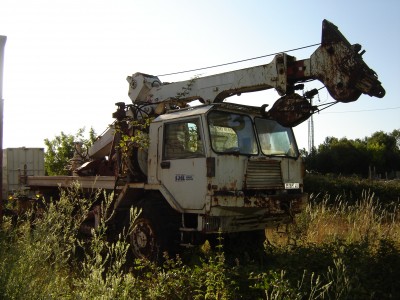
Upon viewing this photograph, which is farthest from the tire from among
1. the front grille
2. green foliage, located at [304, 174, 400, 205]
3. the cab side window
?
green foliage, located at [304, 174, 400, 205]

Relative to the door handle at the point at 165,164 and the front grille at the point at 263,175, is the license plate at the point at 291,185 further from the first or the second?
the door handle at the point at 165,164

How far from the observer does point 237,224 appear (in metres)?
6.80

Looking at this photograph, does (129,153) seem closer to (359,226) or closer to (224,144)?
(224,144)

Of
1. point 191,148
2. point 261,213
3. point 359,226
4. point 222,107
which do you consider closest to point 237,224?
point 261,213

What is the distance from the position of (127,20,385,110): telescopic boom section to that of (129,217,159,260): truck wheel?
7.71 ft

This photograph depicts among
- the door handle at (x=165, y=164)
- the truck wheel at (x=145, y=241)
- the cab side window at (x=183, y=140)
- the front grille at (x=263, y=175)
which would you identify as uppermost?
the cab side window at (x=183, y=140)

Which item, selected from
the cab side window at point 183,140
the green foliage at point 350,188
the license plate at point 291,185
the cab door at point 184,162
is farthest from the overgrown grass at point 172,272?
the green foliage at point 350,188

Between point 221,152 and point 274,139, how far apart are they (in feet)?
5.14

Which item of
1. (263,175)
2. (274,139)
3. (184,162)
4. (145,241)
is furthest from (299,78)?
(145,241)

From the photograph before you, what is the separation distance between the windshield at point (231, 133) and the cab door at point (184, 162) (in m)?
0.22

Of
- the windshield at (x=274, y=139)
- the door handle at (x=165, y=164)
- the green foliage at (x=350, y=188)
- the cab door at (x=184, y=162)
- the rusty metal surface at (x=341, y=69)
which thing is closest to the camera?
the rusty metal surface at (x=341, y=69)

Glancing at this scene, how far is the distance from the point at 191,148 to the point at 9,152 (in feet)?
38.0

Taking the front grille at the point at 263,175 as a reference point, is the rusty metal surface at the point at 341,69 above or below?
above

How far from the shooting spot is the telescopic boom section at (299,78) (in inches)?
245
